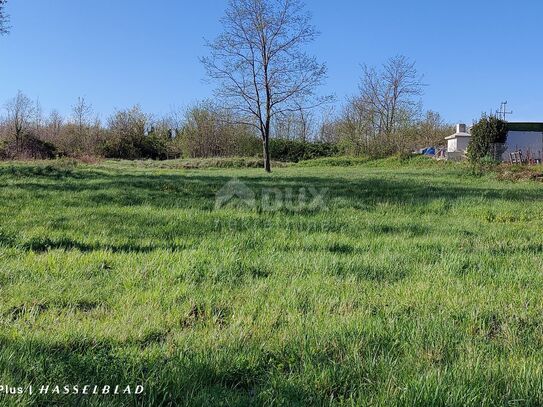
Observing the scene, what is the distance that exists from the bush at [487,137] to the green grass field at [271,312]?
1099 inches

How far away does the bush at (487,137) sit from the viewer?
105ft

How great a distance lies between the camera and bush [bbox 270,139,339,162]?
48.1 meters

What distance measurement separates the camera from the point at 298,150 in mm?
48812

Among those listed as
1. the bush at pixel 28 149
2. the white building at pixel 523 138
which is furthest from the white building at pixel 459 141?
the bush at pixel 28 149

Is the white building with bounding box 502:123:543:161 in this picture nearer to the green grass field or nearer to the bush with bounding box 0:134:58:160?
the green grass field

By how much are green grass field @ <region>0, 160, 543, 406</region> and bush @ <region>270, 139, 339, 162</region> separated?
41.5m

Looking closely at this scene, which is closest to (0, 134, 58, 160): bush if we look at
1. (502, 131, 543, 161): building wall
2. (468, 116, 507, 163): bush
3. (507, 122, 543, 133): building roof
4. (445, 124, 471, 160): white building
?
(468, 116, 507, 163): bush

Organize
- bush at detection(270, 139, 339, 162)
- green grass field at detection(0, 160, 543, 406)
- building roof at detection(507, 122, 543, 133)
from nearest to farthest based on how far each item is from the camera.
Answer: green grass field at detection(0, 160, 543, 406) → building roof at detection(507, 122, 543, 133) → bush at detection(270, 139, 339, 162)

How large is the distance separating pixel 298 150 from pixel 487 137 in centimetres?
2079

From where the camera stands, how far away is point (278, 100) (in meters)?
26.9

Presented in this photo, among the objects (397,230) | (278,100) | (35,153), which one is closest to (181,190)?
(397,230)

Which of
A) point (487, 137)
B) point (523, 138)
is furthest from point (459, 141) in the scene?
point (487, 137)

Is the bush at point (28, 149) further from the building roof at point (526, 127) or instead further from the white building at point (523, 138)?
the building roof at point (526, 127)

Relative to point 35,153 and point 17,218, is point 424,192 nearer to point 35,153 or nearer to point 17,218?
point 17,218
